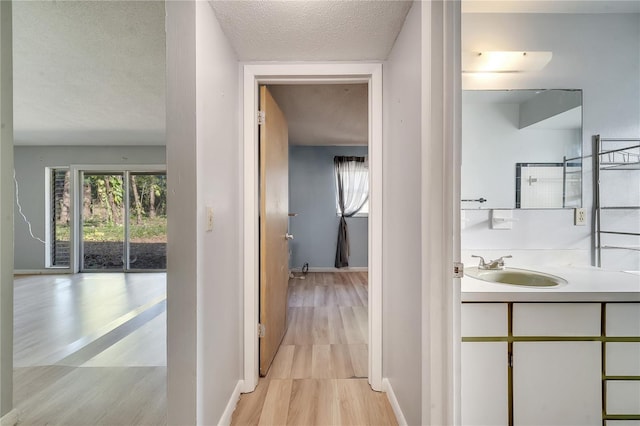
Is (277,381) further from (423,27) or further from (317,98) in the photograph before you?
(317,98)

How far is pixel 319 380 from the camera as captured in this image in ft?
6.25

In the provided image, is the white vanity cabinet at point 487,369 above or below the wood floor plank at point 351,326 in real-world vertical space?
above

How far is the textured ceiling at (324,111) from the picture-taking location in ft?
8.66

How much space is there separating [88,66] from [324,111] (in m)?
2.25

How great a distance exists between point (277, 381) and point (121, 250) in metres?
5.01

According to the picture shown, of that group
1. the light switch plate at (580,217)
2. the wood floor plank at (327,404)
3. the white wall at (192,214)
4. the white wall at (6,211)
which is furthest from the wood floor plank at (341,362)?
the white wall at (6,211)

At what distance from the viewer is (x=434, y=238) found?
3.58ft

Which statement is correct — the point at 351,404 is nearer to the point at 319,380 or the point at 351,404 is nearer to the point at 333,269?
the point at 319,380

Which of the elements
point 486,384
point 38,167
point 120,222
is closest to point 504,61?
point 486,384

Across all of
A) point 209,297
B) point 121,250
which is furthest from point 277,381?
point 121,250

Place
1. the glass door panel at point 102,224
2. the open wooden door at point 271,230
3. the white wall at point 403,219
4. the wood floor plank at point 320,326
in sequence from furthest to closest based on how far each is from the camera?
the glass door panel at point 102,224 → the wood floor plank at point 320,326 → the open wooden door at point 271,230 → the white wall at point 403,219

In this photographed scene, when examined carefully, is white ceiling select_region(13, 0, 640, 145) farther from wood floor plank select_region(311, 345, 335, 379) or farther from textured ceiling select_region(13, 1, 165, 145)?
→ wood floor plank select_region(311, 345, 335, 379)

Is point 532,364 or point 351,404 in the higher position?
point 532,364

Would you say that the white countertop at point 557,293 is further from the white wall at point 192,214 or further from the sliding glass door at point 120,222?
the sliding glass door at point 120,222
